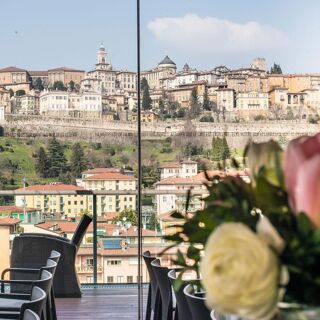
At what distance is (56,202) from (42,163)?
243 centimetres

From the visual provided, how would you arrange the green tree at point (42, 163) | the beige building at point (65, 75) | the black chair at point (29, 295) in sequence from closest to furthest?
the black chair at point (29, 295)
the green tree at point (42, 163)
the beige building at point (65, 75)

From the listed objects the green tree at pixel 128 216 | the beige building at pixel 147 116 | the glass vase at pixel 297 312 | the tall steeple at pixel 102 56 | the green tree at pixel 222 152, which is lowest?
the green tree at pixel 128 216

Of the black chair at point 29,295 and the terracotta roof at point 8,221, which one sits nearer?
the black chair at point 29,295

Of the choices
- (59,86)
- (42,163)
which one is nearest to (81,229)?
(42,163)

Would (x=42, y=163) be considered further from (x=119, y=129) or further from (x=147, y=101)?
(x=147, y=101)

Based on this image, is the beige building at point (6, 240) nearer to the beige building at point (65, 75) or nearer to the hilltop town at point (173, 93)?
the hilltop town at point (173, 93)

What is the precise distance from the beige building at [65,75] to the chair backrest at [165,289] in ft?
20.8

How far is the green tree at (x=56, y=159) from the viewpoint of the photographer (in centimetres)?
890

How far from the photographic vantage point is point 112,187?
7.16m

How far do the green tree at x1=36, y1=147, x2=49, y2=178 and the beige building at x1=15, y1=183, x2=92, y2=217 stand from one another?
1.45m

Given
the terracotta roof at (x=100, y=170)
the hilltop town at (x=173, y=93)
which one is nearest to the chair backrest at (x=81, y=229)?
the terracotta roof at (x=100, y=170)

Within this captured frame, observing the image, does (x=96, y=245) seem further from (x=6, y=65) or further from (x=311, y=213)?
(x=311, y=213)

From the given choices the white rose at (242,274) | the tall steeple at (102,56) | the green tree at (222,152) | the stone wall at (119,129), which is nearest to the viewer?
the white rose at (242,274)

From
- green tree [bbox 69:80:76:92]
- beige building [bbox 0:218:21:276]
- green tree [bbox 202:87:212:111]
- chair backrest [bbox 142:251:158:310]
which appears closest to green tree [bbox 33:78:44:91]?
green tree [bbox 69:80:76:92]
